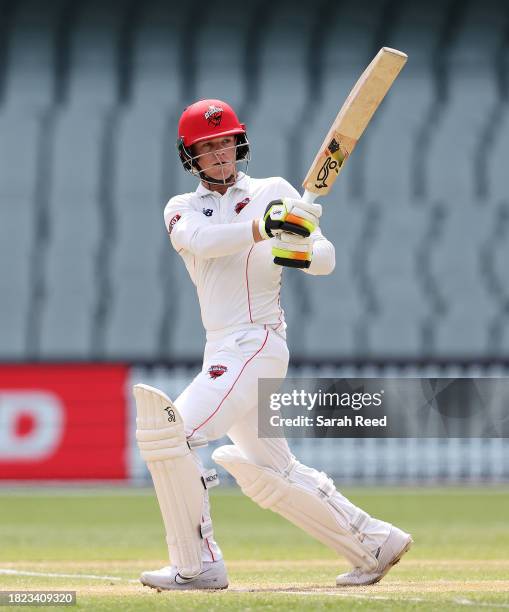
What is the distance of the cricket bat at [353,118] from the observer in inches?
172

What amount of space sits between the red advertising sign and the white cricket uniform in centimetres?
612

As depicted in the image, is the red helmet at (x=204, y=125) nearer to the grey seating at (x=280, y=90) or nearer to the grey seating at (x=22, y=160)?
the grey seating at (x=22, y=160)

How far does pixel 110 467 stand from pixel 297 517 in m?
6.17

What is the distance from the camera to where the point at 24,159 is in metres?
12.9

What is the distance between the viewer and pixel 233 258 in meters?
4.38

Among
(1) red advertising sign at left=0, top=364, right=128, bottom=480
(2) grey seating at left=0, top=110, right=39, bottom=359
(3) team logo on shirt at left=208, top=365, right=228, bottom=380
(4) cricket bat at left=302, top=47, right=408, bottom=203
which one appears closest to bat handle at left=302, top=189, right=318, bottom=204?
(4) cricket bat at left=302, top=47, right=408, bottom=203

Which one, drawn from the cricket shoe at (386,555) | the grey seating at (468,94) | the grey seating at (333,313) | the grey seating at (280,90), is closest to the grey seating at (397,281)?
the grey seating at (333,313)

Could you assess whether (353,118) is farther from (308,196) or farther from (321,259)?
(321,259)

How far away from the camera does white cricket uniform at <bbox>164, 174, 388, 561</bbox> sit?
13.7ft

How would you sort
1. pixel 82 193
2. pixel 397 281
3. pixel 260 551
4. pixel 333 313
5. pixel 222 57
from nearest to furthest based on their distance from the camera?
pixel 260 551 → pixel 333 313 → pixel 397 281 → pixel 82 193 → pixel 222 57

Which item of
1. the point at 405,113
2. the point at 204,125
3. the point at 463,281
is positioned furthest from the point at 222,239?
the point at 405,113

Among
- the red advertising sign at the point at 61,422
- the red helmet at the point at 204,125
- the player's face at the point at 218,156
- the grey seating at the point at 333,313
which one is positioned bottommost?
the red advertising sign at the point at 61,422

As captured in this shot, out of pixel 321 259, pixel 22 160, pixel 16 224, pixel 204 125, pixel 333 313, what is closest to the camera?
pixel 321 259

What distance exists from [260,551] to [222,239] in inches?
106
